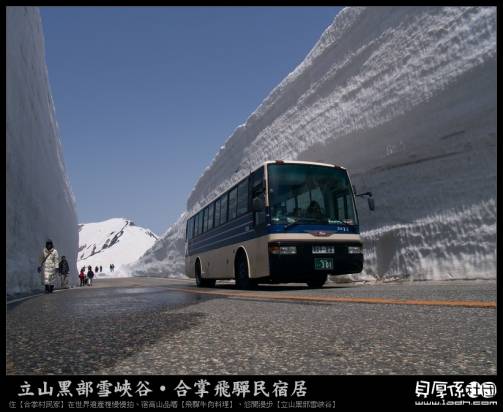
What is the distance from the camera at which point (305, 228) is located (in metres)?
9.43

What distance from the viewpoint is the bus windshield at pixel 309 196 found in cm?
951

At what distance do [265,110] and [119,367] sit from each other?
27.6 meters

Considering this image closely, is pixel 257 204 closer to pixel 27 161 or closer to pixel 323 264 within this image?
pixel 323 264

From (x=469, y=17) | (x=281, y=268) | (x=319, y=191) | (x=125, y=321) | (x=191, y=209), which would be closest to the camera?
(x=125, y=321)

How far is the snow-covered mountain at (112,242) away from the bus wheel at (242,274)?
8839 cm

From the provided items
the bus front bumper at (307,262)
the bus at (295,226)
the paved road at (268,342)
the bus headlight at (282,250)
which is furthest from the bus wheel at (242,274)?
the paved road at (268,342)

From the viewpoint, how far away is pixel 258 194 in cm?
995

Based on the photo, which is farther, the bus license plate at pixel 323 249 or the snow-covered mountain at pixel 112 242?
the snow-covered mountain at pixel 112 242

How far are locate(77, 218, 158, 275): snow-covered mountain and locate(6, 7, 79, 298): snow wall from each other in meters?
71.8

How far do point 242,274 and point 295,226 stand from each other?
233 cm

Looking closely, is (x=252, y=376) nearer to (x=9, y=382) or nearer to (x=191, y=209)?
(x=9, y=382)

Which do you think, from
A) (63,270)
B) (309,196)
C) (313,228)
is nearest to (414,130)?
(309,196)

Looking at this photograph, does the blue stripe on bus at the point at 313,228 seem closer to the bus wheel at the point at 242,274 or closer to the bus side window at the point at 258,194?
the bus side window at the point at 258,194

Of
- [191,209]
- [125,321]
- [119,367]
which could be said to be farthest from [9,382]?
[191,209]
